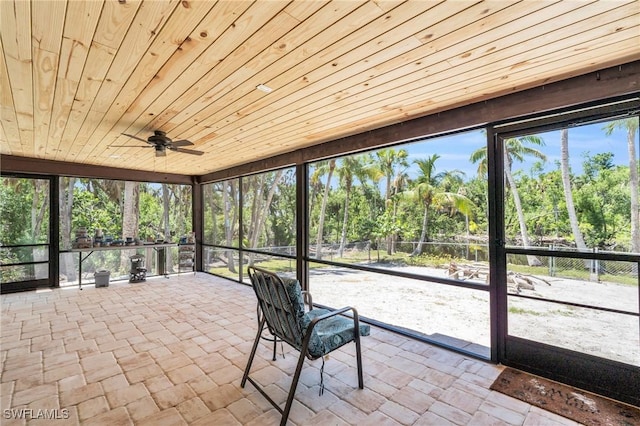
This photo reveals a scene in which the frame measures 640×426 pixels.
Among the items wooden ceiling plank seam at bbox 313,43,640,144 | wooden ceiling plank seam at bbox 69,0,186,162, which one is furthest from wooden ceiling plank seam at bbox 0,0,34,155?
wooden ceiling plank seam at bbox 313,43,640,144

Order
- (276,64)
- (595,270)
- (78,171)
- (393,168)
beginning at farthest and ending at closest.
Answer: (393,168) < (78,171) < (595,270) < (276,64)

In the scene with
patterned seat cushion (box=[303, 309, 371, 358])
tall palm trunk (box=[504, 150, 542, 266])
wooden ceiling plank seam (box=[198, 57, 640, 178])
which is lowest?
patterned seat cushion (box=[303, 309, 371, 358])

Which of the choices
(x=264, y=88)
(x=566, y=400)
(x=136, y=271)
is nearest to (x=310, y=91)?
(x=264, y=88)

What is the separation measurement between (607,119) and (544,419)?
226cm

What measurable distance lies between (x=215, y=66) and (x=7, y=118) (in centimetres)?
284

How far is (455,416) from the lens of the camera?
80.4 inches

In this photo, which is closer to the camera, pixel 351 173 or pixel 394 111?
pixel 394 111

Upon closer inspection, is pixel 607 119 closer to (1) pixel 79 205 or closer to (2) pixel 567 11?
(2) pixel 567 11

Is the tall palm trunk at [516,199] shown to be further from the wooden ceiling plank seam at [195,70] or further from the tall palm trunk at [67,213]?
the tall palm trunk at [67,213]

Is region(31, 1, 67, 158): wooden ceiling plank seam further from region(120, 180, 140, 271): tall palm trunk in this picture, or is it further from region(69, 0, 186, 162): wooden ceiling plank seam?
region(120, 180, 140, 271): tall palm trunk

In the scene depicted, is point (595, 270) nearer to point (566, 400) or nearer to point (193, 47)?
point (566, 400)

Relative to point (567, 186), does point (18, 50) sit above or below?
above

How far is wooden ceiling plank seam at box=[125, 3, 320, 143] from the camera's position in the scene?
5.06ft

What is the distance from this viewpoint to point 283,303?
209 centimetres
